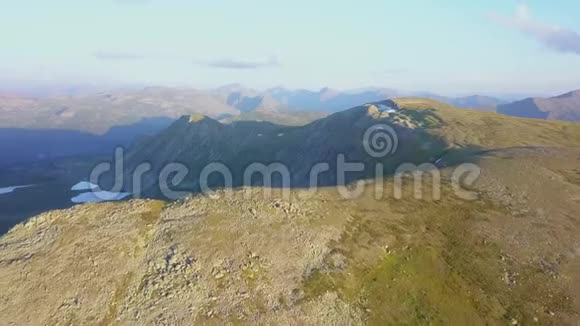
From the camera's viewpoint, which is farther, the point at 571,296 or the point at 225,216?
the point at 225,216

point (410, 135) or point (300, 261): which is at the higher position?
point (410, 135)

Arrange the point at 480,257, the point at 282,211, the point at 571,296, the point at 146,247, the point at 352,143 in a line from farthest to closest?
the point at 352,143 → the point at 282,211 → the point at 480,257 → the point at 146,247 → the point at 571,296

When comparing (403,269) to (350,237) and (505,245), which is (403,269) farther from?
(505,245)

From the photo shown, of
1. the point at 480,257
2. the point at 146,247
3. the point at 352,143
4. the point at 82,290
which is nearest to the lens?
the point at 82,290

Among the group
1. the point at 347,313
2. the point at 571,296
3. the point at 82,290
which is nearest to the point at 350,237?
the point at 347,313

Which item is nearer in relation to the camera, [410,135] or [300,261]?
[300,261]

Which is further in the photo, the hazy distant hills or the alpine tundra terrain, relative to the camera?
the hazy distant hills

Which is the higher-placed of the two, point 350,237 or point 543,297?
point 350,237

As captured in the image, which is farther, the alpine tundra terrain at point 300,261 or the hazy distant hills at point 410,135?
the hazy distant hills at point 410,135
